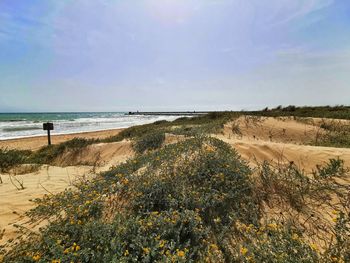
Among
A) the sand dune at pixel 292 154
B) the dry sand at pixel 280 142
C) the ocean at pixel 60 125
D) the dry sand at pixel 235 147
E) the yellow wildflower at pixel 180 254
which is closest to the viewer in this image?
the yellow wildflower at pixel 180 254

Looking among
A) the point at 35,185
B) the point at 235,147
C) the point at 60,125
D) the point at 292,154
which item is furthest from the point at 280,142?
the point at 60,125

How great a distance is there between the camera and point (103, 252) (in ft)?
8.27

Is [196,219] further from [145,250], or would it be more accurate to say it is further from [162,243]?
[145,250]

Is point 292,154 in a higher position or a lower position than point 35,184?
higher

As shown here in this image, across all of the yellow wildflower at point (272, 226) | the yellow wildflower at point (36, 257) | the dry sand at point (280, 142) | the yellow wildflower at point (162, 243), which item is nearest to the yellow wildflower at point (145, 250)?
the yellow wildflower at point (162, 243)

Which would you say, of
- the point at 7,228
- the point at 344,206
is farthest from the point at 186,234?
the point at 7,228

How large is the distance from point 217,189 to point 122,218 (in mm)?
1713

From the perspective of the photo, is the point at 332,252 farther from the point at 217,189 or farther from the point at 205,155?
the point at 205,155

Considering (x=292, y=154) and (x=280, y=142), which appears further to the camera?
(x=280, y=142)

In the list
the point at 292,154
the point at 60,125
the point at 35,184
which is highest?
the point at 292,154

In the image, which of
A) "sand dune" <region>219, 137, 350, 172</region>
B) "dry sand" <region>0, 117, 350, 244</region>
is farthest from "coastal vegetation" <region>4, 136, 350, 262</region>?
"sand dune" <region>219, 137, 350, 172</region>

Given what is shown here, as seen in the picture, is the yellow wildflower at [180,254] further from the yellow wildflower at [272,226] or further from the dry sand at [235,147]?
the dry sand at [235,147]

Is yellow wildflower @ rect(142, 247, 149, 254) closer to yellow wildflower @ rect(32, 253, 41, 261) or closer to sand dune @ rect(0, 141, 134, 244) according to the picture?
yellow wildflower @ rect(32, 253, 41, 261)

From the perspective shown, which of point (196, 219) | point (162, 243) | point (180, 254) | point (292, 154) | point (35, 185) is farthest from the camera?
point (292, 154)
